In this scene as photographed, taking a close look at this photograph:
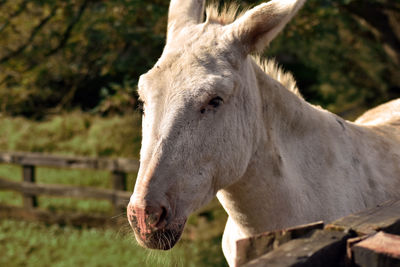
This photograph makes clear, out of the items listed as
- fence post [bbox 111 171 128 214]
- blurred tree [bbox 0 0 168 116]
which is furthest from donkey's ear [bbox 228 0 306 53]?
fence post [bbox 111 171 128 214]

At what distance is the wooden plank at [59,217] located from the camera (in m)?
7.16

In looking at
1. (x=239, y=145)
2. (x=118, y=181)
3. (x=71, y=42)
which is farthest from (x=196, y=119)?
(x=118, y=181)

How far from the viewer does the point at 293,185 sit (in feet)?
8.03

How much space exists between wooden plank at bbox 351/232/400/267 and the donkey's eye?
40.4 inches

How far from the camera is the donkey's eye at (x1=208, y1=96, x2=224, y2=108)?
85.1 inches

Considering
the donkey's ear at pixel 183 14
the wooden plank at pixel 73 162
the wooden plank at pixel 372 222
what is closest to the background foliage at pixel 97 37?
the wooden plank at pixel 73 162

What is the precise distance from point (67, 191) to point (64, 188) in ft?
0.27

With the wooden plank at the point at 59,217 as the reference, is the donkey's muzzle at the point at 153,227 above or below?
above

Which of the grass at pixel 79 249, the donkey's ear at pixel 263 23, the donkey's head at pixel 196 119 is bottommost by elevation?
the grass at pixel 79 249

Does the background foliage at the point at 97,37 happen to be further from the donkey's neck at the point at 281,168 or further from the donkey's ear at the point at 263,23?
the donkey's ear at the point at 263,23

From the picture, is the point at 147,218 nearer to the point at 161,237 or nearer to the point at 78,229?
the point at 161,237

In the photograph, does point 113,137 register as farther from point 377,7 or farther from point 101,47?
point 377,7

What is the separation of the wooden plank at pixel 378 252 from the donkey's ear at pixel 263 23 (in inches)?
49.8

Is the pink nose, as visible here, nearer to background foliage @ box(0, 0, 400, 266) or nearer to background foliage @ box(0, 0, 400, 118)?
background foliage @ box(0, 0, 400, 266)
